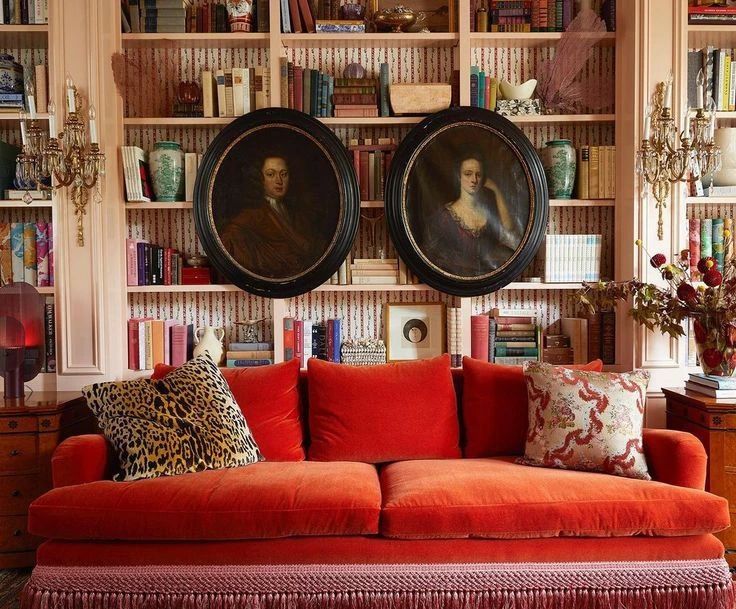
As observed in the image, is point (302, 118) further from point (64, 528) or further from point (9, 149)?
point (64, 528)

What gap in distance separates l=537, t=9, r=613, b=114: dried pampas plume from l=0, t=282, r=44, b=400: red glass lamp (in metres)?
2.89

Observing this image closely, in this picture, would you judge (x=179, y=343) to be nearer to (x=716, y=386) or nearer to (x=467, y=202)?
(x=467, y=202)

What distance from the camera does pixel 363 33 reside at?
3797 millimetres

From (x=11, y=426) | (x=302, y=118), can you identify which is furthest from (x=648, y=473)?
(x=11, y=426)

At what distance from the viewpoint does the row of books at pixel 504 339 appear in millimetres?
3881

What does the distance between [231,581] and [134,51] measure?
2.94 m

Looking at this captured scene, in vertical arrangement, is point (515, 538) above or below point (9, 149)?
below

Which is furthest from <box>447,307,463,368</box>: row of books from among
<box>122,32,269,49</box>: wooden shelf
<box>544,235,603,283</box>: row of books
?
<box>122,32,269,49</box>: wooden shelf

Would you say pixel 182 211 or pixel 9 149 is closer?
pixel 9 149

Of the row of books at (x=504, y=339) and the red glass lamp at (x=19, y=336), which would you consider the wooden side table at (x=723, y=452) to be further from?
the red glass lamp at (x=19, y=336)

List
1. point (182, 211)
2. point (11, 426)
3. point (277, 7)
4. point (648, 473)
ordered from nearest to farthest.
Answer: point (648, 473), point (11, 426), point (277, 7), point (182, 211)

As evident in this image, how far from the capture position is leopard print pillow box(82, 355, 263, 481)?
8.95 feet

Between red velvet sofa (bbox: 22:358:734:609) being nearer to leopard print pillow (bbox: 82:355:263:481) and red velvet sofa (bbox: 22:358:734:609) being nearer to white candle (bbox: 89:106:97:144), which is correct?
leopard print pillow (bbox: 82:355:263:481)

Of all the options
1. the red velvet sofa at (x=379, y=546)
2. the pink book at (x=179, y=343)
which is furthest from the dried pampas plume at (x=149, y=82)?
the red velvet sofa at (x=379, y=546)
